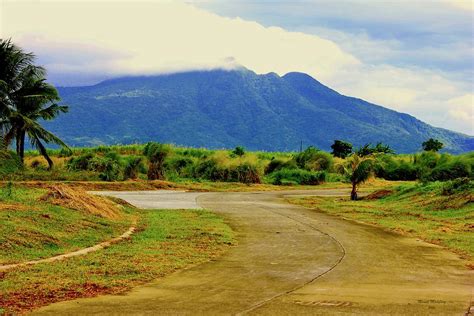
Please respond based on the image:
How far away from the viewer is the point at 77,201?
1830cm

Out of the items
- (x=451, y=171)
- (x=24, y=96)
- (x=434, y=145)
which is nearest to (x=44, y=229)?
(x=24, y=96)

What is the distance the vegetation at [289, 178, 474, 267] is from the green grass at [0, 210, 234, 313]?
597cm

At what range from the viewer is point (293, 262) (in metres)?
12.4

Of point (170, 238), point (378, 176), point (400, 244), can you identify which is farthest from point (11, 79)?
point (378, 176)

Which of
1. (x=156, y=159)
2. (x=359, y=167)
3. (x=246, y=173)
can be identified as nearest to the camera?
(x=359, y=167)

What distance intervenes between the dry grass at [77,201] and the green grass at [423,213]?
909 cm

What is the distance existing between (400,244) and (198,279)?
24.1 feet

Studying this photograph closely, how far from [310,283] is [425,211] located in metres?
16.4

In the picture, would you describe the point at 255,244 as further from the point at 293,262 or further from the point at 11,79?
the point at 11,79

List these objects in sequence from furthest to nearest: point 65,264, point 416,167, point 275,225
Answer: point 416,167 → point 275,225 → point 65,264

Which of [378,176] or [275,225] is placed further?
[378,176]

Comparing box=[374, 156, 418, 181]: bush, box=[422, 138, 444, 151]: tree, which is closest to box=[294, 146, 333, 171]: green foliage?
box=[374, 156, 418, 181]: bush

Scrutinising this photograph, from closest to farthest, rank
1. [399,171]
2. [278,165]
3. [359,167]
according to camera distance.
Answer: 1. [359,167]
2. [399,171]
3. [278,165]

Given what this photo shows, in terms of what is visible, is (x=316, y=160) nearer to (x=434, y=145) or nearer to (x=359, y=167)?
(x=434, y=145)
